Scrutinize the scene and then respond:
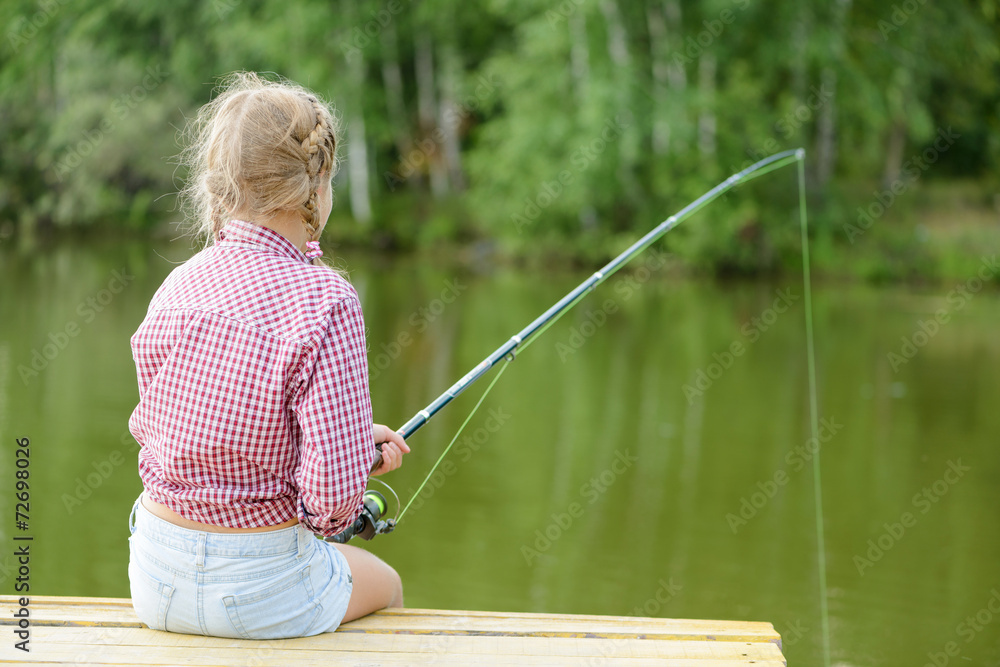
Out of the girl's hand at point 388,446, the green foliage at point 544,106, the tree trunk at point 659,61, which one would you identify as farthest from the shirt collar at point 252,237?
the tree trunk at point 659,61

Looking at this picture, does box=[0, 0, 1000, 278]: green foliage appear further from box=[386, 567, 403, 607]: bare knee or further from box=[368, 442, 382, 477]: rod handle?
box=[368, 442, 382, 477]: rod handle

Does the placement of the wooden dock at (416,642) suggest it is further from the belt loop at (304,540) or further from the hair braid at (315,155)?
the hair braid at (315,155)

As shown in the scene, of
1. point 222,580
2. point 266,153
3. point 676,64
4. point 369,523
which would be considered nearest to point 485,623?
point 369,523

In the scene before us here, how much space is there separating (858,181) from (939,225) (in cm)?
276

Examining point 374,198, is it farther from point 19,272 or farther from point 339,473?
point 339,473

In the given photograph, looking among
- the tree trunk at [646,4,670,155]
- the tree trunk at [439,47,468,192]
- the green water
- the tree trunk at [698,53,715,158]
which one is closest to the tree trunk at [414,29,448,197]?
the tree trunk at [439,47,468,192]

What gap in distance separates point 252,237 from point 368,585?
2.24 feet

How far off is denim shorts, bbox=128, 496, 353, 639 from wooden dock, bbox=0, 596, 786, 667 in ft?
0.10

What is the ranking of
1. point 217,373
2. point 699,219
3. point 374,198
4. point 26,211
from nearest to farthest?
point 217,373 → point 699,219 → point 26,211 → point 374,198

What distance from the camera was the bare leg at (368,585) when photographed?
1.90m

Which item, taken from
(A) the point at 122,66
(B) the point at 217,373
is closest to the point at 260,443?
(B) the point at 217,373

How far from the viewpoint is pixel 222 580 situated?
5.58 feet

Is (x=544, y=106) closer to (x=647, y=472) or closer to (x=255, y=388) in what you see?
(x=647, y=472)

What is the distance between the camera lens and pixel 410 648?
5.88 ft
